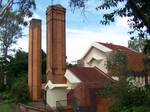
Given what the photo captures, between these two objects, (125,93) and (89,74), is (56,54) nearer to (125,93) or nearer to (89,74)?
(89,74)

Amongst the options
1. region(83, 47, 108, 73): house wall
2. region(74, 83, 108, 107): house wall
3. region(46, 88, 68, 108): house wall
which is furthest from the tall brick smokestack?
region(74, 83, 108, 107): house wall

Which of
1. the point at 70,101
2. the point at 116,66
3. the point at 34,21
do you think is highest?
the point at 34,21

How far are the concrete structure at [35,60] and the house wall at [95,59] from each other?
6.54 m

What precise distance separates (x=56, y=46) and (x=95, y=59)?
4.28 m

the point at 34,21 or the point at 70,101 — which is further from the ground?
the point at 34,21

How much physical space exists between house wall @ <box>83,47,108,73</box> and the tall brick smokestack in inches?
120

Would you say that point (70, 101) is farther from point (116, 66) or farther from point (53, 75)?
point (116, 66)

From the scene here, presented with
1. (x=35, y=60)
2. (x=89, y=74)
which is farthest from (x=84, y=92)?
(x=35, y=60)

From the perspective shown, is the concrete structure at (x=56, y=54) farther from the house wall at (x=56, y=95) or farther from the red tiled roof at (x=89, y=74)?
the red tiled roof at (x=89, y=74)

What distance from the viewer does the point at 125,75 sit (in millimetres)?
28125

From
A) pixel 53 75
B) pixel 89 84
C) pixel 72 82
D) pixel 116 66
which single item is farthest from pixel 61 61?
pixel 116 66

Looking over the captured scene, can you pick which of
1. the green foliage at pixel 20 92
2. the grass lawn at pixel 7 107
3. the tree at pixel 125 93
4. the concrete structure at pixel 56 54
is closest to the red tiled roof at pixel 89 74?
the concrete structure at pixel 56 54

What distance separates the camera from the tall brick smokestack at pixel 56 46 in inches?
1656

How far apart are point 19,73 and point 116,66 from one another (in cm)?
3152
